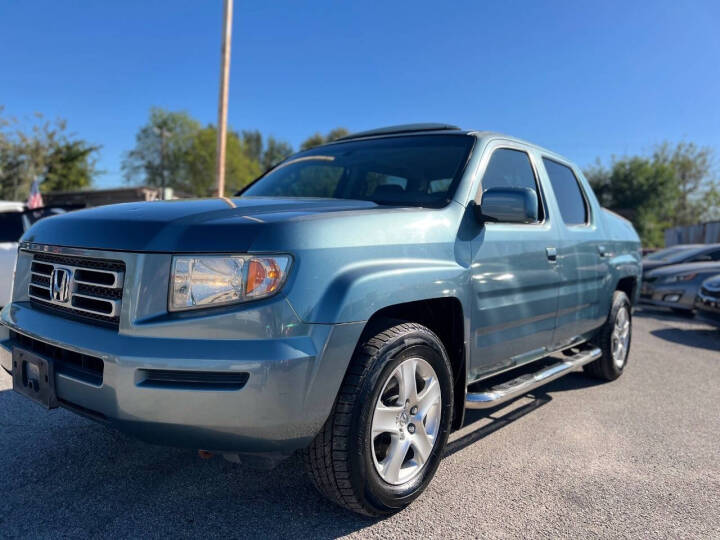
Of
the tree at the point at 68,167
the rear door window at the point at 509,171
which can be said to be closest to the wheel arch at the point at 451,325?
the rear door window at the point at 509,171

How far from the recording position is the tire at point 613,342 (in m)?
4.68

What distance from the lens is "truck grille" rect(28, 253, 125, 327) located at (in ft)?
6.82

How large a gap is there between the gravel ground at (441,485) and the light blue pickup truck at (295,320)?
0.89 ft

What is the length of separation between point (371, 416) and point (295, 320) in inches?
22.0

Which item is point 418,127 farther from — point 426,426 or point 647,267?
point 647,267

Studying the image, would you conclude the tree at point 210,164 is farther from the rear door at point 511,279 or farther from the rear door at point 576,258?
the rear door at point 511,279

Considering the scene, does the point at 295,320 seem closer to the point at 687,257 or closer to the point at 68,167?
the point at 687,257

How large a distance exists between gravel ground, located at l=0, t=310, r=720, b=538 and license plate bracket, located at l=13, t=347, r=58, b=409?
1.67 ft

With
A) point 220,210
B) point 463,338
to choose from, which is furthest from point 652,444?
point 220,210

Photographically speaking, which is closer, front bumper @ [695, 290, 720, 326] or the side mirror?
the side mirror

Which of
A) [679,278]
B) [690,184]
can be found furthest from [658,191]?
[679,278]

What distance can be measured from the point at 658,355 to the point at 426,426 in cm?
491

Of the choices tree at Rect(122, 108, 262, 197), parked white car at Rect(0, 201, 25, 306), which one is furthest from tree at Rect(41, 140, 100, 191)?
parked white car at Rect(0, 201, 25, 306)

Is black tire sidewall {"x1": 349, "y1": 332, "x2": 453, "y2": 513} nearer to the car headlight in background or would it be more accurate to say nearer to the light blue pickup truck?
the light blue pickup truck
